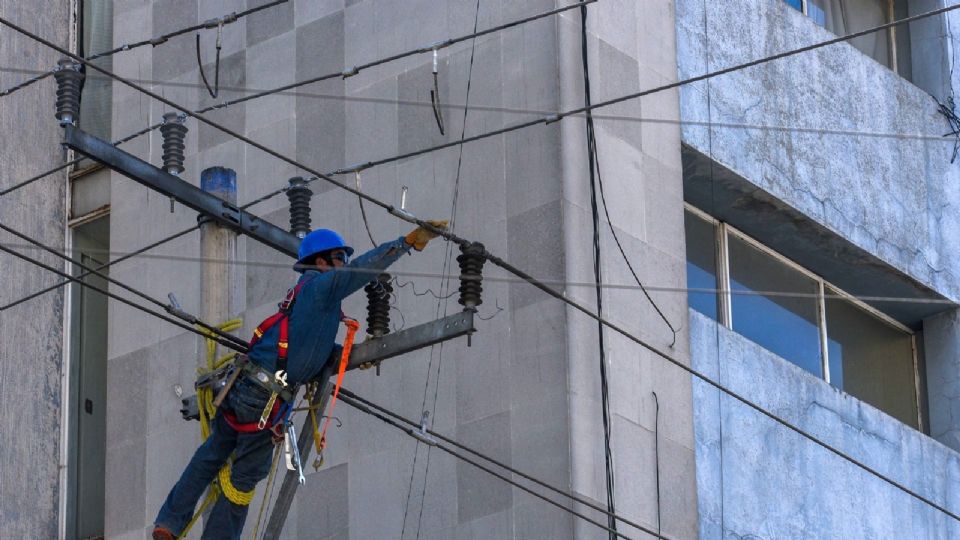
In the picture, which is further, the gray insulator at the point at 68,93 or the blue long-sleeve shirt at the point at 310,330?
the gray insulator at the point at 68,93

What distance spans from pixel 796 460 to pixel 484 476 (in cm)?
373

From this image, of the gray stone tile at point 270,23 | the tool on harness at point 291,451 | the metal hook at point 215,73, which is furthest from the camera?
the gray stone tile at point 270,23

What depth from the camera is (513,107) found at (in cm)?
2241

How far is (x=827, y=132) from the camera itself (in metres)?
25.9

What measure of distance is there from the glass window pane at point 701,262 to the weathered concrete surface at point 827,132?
0.67 meters

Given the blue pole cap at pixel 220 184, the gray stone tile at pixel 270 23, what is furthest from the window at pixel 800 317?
the blue pole cap at pixel 220 184

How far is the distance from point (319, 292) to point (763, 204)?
8365 mm

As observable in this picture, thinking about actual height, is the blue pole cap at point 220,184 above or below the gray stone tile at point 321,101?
below

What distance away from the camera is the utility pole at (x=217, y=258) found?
59.3 ft

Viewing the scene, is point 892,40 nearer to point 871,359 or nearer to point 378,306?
point 871,359

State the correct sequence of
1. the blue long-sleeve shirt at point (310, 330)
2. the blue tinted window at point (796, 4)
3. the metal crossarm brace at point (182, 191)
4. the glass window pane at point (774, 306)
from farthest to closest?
the blue tinted window at point (796, 4) < the glass window pane at point (774, 306) < the metal crossarm brace at point (182, 191) < the blue long-sleeve shirt at point (310, 330)

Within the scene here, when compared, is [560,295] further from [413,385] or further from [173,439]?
[173,439]

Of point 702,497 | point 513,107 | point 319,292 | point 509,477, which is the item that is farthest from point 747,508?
point 319,292

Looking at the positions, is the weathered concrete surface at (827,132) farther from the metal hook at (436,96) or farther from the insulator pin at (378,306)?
the insulator pin at (378,306)
